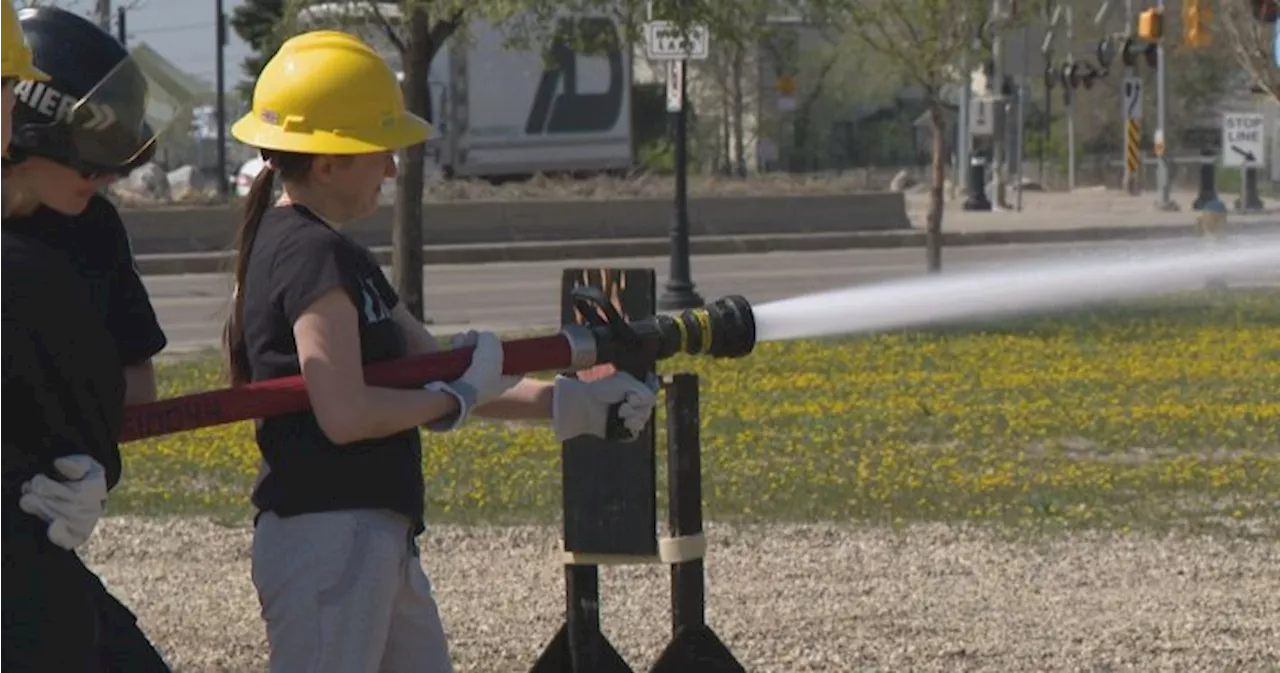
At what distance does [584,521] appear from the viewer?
633cm

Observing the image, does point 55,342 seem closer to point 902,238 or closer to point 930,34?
point 930,34

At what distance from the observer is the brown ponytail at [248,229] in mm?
4516

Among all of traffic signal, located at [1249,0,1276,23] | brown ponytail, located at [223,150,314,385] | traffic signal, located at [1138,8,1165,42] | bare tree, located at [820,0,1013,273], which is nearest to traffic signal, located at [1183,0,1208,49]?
traffic signal, located at [1138,8,1165,42]

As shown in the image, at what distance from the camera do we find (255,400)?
434 centimetres

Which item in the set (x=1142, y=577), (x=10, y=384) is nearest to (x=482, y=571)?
(x=1142, y=577)

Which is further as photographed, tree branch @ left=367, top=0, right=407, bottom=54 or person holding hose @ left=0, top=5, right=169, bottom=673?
tree branch @ left=367, top=0, right=407, bottom=54

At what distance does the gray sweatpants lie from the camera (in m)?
4.47

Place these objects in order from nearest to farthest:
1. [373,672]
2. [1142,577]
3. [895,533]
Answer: [373,672]
[1142,577]
[895,533]

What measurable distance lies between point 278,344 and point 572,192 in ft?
99.7

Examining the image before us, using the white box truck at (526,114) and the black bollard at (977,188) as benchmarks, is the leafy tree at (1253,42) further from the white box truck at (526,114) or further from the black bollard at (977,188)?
the black bollard at (977,188)

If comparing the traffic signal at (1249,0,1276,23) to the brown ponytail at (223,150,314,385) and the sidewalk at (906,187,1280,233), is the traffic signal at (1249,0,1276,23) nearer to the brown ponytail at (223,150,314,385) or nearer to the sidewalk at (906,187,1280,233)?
the sidewalk at (906,187,1280,233)

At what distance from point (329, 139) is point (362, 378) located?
46cm

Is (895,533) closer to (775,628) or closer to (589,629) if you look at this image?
(775,628)

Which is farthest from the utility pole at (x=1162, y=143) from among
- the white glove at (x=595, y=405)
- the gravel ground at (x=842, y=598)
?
the white glove at (x=595, y=405)
